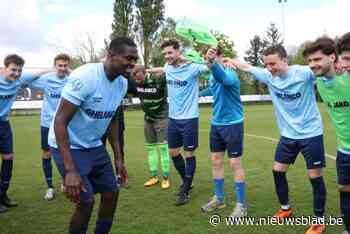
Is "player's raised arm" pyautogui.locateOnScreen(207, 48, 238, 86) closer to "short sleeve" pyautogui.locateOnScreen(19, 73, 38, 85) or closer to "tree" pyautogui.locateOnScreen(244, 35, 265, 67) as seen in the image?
"short sleeve" pyautogui.locateOnScreen(19, 73, 38, 85)

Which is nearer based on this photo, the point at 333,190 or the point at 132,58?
the point at 132,58

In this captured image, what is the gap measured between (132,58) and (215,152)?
282 centimetres

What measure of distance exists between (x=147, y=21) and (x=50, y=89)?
4862 centimetres

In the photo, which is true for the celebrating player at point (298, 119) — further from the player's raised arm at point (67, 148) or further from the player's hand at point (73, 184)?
the player's hand at point (73, 184)

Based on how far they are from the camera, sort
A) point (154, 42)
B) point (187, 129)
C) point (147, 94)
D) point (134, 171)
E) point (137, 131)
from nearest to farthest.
Result: point (187, 129) → point (147, 94) → point (134, 171) → point (137, 131) → point (154, 42)

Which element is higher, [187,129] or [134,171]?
[187,129]

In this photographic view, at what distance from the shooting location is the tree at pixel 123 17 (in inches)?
2134

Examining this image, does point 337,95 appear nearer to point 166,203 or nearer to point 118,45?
point 118,45

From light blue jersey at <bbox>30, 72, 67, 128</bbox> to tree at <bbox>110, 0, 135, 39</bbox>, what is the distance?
47537mm

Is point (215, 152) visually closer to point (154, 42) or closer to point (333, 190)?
point (333, 190)

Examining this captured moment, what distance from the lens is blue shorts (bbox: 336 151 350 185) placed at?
4.96 m

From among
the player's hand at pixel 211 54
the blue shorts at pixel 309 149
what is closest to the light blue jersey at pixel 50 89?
the player's hand at pixel 211 54

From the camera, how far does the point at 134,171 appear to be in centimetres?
998

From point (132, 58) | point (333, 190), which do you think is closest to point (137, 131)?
point (333, 190)
